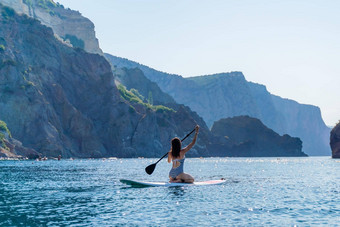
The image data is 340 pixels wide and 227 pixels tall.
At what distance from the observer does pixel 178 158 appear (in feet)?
110

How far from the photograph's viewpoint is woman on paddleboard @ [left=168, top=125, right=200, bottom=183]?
3303cm

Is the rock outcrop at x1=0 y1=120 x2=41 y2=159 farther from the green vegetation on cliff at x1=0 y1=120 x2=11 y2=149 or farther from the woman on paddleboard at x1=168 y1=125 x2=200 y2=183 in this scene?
the woman on paddleboard at x1=168 y1=125 x2=200 y2=183

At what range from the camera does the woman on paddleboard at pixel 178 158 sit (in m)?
33.0

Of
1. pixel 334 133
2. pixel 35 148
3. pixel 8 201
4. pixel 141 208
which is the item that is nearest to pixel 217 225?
pixel 141 208

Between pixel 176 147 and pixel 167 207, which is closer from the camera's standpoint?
pixel 167 207

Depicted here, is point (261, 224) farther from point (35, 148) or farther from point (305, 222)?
point (35, 148)

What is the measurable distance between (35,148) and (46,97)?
33996 millimetres

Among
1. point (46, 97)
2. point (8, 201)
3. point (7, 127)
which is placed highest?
point (46, 97)

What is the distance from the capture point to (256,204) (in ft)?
90.4

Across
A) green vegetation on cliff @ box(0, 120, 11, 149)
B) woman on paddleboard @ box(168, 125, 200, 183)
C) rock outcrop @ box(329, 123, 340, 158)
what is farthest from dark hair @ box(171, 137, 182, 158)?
rock outcrop @ box(329, 123, 340, 158)

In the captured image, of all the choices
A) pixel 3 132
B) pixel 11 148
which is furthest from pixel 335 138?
pixel 3 132

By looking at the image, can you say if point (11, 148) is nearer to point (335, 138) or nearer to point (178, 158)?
point (335, 138)

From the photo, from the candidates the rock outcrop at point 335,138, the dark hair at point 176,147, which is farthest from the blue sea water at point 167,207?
the rock outcrop at point 335,138

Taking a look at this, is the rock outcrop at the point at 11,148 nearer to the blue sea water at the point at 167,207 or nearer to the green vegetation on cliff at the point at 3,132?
the green vegetation on cliff at the point at 3,132
